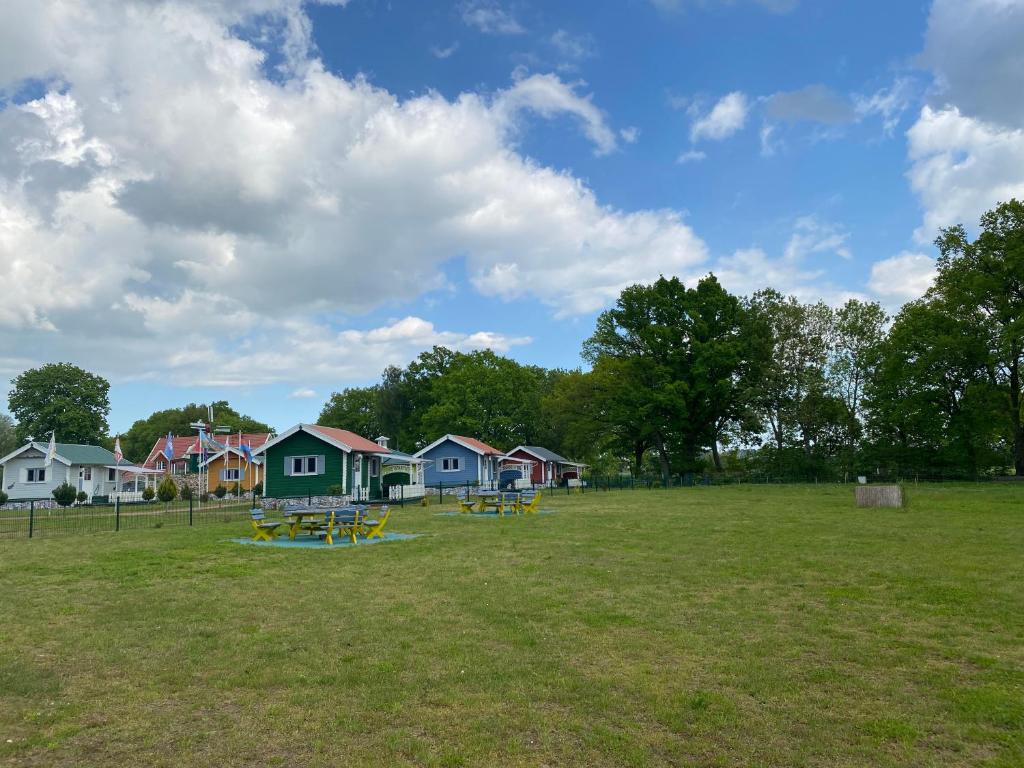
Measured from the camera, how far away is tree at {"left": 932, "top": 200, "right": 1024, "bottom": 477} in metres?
40.1

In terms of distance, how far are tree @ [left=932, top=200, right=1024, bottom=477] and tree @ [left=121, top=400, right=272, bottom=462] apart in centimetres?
8071

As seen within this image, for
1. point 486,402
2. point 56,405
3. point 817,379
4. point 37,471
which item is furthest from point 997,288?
point 56,405

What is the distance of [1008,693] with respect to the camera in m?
5.35

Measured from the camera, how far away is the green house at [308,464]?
3428 centimetres

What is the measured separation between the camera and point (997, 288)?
4075cm

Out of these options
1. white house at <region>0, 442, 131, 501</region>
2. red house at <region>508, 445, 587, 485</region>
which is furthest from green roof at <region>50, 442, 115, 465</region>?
red house at <region>508, 445, 587, 485</region>

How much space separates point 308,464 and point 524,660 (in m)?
30.1

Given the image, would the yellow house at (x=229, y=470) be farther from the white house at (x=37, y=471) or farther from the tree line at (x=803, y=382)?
the tree line at (x=803, y=382)

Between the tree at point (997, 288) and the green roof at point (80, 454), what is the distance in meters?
59.4

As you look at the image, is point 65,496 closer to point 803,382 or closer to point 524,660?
point 524,660

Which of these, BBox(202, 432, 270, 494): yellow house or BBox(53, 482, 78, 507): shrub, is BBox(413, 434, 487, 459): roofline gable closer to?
BBox(202, 432, 270, 494): yellow house

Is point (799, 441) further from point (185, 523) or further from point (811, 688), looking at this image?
point (811, 688)

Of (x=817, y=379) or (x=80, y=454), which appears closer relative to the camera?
(x=80, y=454)

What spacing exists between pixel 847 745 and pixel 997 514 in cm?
2011
